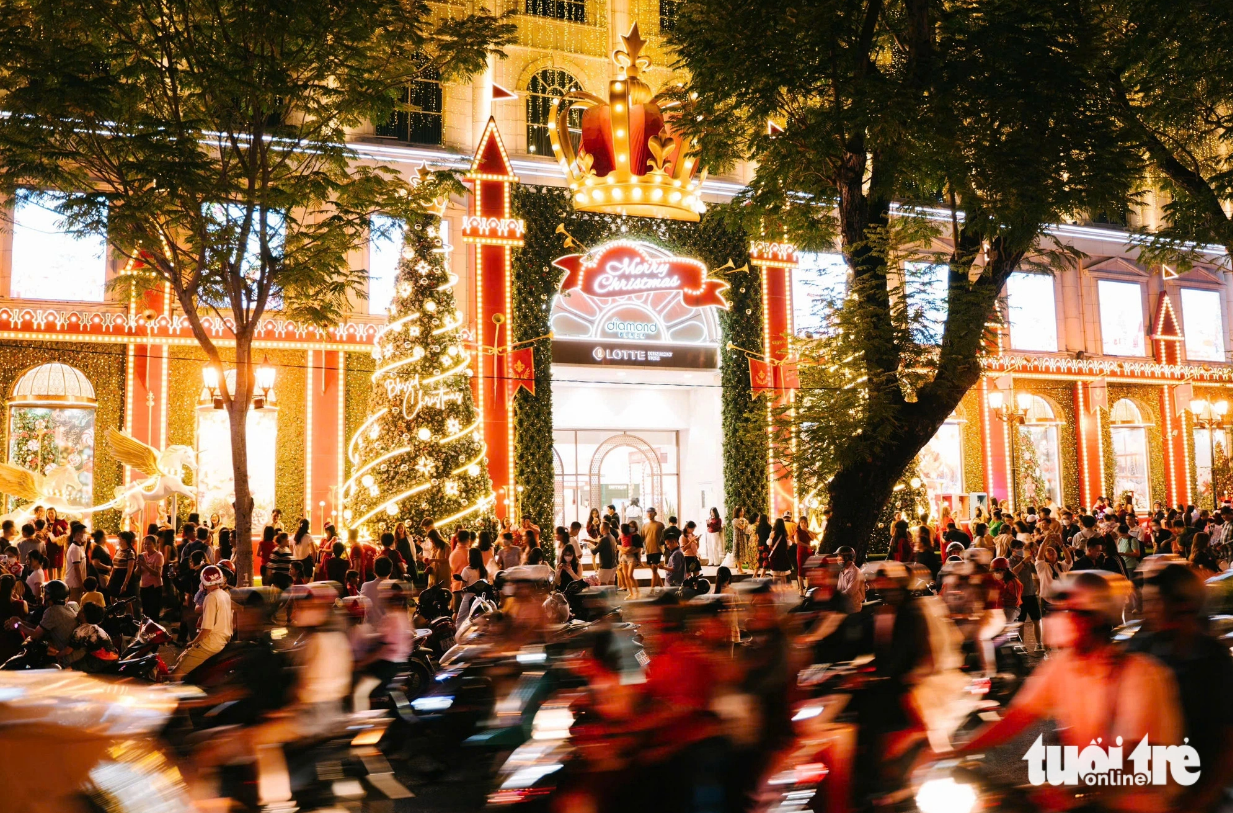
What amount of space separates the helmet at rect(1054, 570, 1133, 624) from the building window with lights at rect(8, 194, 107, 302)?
71.1 feet

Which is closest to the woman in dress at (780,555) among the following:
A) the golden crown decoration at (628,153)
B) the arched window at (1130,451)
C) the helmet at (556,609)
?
the helmet at (556,609)

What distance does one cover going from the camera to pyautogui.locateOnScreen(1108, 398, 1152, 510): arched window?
32719 millimetres

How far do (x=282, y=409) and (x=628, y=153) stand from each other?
32.7ft

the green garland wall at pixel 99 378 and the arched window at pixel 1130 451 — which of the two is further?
the arched window at pixel 1130 451

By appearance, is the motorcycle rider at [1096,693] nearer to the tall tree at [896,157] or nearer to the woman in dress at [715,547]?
the tall tree at [896,157]

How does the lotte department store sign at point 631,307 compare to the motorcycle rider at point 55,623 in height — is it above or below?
above

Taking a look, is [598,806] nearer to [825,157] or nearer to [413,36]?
[825,157]

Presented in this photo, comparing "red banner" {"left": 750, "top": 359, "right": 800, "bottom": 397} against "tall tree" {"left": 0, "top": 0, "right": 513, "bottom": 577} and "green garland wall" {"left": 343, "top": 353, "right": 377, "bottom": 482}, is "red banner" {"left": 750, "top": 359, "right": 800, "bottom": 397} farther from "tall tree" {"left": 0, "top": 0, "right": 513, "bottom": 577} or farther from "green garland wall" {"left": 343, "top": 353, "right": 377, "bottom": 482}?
"tall tree" {"left": 0, "top": 0, "right": 513, "bottom": 577}

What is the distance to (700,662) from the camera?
19.0ft

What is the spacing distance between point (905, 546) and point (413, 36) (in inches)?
398

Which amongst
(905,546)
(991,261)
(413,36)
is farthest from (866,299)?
(413,36)

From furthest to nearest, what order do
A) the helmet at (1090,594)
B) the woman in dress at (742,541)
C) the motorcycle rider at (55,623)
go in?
the woman in dress at (742,541) < the motorcycle rider at (55,623) < the helmet at (1090,594)

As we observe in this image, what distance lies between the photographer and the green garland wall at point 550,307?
23984 mm

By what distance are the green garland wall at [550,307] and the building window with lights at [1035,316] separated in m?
9.80
